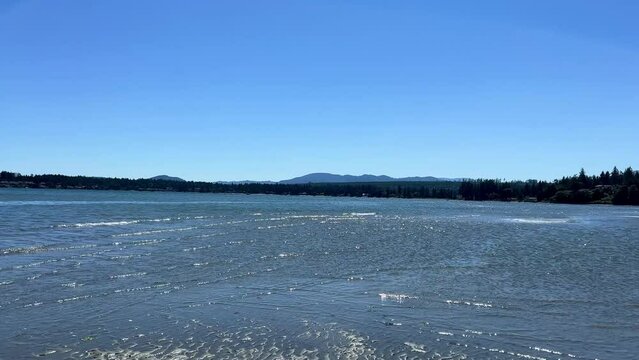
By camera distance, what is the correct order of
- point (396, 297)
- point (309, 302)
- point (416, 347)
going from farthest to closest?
1. point (396, 297)
2. point (309, 302)
3. point (416, 347)

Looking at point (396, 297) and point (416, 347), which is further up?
point (396, 297)

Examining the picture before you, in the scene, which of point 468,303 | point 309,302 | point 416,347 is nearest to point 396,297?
point 468,303

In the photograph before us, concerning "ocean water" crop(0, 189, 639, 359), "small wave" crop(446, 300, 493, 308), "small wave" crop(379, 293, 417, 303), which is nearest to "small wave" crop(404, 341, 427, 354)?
"ocean water" crop(0, 189, 639, 359)

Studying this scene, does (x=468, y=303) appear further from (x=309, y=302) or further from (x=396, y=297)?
(x=309, y=302)

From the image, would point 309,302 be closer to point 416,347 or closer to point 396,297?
point 396,297

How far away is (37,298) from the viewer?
1833 centimetres

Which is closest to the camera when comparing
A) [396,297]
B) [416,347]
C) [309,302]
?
[416,347]

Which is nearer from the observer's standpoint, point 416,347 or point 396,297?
point 416,347

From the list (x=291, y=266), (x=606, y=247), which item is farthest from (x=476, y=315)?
(x=606, y=247)

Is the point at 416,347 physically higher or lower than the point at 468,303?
lower

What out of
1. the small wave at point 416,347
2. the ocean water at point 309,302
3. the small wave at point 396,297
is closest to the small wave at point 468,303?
the ocean water at point 309,302

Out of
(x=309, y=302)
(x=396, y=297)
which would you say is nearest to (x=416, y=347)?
(x=309, y=302)

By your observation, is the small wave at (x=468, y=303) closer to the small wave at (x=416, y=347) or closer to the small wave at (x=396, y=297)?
the small wave at (x=396, y=297)

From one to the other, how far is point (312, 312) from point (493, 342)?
18.0ft
